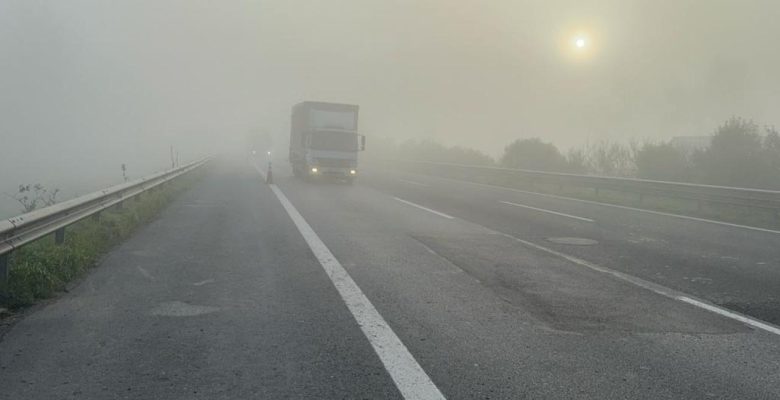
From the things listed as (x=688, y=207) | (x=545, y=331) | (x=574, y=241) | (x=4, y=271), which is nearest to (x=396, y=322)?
(x=545, y=331)

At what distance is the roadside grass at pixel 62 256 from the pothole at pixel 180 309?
127 cm

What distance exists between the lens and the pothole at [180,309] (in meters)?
4.82

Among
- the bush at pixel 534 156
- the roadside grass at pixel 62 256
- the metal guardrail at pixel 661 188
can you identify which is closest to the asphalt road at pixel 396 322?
the roadside grass at pixel 62 256

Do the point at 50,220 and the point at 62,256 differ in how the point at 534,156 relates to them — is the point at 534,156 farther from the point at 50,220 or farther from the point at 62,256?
the point at 62,256

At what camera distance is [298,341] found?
4.17 metres

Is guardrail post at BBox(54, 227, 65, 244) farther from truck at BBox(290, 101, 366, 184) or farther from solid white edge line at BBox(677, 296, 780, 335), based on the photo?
truck at BBox(290, 101, 366, 184)

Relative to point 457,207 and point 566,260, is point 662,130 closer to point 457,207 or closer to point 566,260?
point 457,207

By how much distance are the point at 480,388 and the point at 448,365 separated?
1.31ft

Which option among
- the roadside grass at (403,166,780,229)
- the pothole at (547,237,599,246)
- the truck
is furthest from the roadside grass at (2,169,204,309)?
the roadside grass at (403,166,780,229)

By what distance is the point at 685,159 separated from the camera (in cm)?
2341

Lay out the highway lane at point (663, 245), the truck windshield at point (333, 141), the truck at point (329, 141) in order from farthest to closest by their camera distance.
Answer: the truck windshield at point (333, 141), the truck at point (329, 141), the highway lane at point (663, 245)

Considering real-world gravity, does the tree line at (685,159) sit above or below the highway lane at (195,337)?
above

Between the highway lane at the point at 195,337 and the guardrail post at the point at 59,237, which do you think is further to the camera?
the guardrail post at the point at 59,237

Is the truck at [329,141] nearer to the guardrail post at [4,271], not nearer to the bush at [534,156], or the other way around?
the bush at [534,156]
